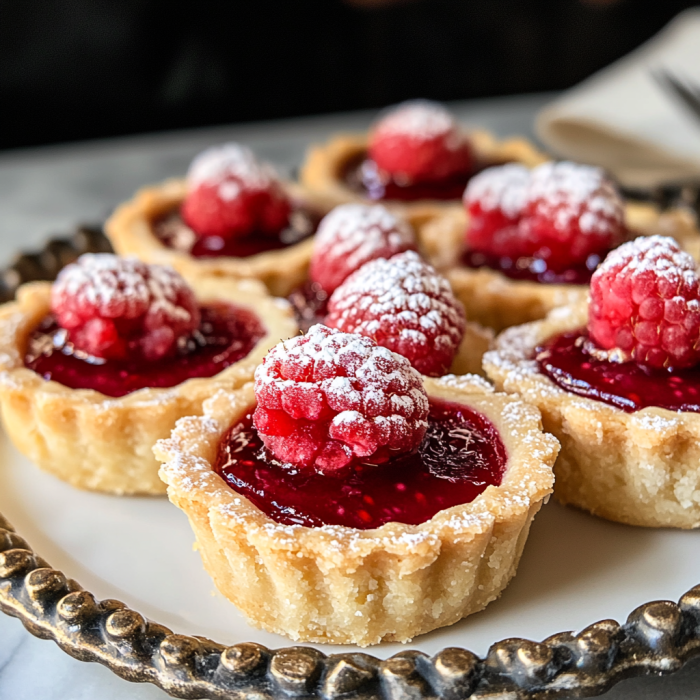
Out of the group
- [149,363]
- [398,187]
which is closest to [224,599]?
[149,363]

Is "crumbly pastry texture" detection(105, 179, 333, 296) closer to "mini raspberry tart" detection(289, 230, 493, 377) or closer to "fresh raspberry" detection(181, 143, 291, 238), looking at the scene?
"fresh raspberry" detection(181, 143, 291, 238)

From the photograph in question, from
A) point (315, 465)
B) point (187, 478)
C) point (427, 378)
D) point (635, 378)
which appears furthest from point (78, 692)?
point (635, 378)

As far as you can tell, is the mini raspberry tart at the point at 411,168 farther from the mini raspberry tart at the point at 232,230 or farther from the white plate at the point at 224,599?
the white plate at the point at 224,599

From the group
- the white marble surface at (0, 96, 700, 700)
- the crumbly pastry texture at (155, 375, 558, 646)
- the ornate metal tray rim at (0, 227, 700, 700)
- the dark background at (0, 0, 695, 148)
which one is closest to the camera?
the ornate metal tray rim at (0, 227, 700, 700)

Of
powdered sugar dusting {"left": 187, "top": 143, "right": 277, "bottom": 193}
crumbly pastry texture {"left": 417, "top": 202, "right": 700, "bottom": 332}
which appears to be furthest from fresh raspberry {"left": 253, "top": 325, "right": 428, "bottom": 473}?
powdered sugar dusting {"left": 187, "top": 143, "right": 277, "bottom": 193}

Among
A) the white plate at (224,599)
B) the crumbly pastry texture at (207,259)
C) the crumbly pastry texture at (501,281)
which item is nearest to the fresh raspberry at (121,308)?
the white plate at (224,599)

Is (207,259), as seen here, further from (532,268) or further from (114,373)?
(532,268)
